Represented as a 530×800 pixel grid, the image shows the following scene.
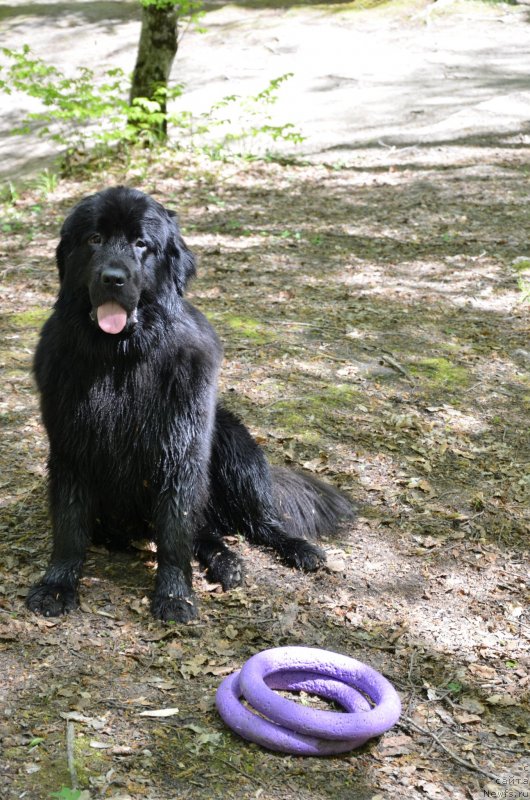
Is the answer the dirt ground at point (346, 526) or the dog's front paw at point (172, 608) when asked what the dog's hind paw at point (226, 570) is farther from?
the dog's front paw at point (172, 608)

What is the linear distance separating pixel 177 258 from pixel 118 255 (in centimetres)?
35

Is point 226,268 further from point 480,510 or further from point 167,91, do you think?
point 480,510

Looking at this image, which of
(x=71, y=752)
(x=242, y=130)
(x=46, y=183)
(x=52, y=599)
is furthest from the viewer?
(x=242, y=130)

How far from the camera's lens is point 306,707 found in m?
2.96

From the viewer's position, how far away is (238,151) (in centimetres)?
1080

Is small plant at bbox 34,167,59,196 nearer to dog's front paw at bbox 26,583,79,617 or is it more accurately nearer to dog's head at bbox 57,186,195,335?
dog's head at bbox 57,186,195,335

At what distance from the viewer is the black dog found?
3598 mm

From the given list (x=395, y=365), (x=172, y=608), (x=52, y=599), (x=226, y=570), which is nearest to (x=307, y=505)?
(x=226, y=570)

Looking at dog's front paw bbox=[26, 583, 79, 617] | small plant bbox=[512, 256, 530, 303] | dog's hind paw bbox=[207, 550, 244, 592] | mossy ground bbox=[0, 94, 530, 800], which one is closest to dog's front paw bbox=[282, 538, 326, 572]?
mossy ground bbox=[0, 94, 530, 800]

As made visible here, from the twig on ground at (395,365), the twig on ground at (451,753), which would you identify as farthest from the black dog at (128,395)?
the twig on ground at (395,365)

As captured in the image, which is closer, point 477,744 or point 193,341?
point 477,744

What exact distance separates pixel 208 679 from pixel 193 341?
1388 mm

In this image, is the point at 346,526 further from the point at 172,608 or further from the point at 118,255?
the point at 118,255

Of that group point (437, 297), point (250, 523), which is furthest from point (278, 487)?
point (437, 297)
